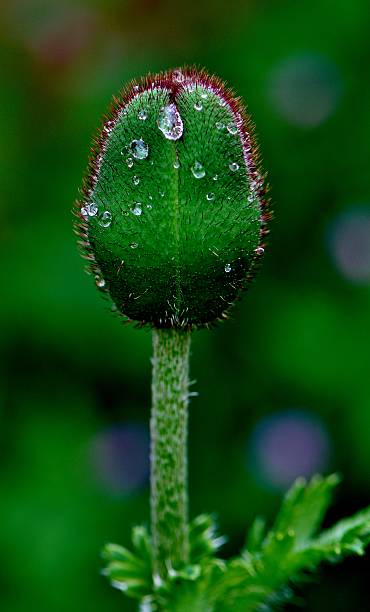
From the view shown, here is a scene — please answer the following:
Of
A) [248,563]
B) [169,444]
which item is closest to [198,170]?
[169,444]

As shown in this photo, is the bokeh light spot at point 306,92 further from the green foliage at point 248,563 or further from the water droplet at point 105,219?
the water droplet at point 105,219

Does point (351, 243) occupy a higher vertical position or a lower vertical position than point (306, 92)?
lower

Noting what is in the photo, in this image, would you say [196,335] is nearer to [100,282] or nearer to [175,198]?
[100,282]

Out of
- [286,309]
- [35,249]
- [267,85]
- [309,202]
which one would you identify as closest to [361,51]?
[267,85]

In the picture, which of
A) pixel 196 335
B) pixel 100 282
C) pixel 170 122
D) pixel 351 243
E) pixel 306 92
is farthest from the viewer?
pixel 306 92

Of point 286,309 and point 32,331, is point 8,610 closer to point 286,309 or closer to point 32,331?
point 32,331

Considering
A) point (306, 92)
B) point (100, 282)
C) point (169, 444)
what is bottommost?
point (169, 444)
